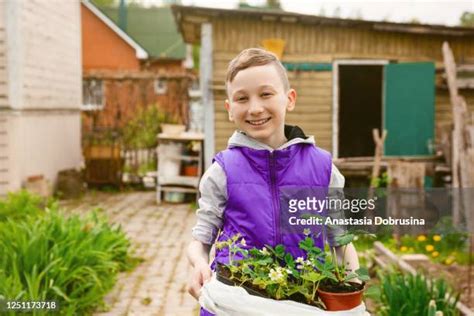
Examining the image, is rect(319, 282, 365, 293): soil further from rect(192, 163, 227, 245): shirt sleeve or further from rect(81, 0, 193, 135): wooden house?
rect(81, 0, 193, 135): wooden house

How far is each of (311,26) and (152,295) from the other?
646 centimetres

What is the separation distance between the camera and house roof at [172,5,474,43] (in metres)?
10.5

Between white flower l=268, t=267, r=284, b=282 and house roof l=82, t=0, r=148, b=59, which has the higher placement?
house roof l=82, t=0, r=148, b=59

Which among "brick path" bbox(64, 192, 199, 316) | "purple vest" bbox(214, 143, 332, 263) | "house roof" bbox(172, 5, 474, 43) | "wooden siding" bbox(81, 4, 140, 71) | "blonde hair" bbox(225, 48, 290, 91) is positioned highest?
"wooden siding" bbox(81, 4, 140, 71)

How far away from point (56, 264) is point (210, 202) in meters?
3.20

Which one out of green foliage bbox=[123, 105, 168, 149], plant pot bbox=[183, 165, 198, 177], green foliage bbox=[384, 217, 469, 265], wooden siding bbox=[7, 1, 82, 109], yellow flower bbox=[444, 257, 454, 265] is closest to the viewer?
yellow flower bbox=[444, 257, 454, 265]

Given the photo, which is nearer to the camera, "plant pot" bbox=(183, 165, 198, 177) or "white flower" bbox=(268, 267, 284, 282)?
"white flower" bbox=(268, 267, 284, 282)

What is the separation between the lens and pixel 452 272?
5.95m

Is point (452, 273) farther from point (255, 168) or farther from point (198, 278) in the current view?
point (198, 278)

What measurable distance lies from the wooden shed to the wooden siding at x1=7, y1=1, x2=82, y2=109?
103 inches

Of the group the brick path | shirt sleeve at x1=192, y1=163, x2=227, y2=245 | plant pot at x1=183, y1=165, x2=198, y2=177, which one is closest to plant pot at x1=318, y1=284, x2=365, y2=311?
shirt sleeve at x1=192, y1=163, x2=227, y2=245

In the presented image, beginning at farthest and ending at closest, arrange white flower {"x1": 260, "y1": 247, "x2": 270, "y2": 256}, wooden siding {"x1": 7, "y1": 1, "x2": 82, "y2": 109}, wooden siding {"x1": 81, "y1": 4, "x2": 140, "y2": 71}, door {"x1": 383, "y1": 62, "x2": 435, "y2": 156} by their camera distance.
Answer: wooden siding {"x1": 81, "y1": 4, "x2": 140, "y2": 71} < door {"x1": 383, "y1": 62, "x2": 435, "y2": 156} < wooden siding {"x1": 7, "y1": 1, "x2": 82, "y2": 109} < white flower {"x1": 260, "y1": 247, "x2": 270, "y2": 256}

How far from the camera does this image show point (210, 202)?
203 cm

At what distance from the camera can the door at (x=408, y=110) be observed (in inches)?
420
